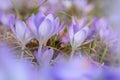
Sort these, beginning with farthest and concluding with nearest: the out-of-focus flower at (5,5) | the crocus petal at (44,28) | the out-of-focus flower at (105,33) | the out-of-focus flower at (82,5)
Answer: the out-of-focus flower at (82,5)
the out-of-focus flower at (5,5)
the out-of-focus flower at (105,33)
the crocus petal at (44,28)

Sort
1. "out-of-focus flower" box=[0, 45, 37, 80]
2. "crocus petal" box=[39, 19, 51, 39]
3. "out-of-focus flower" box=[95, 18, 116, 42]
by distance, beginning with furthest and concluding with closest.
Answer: "out-of-focus flower" box=[95, 18, 116, 42]
"crocus petal" box=[39, 19, 51, 39]
"out-of-focus flower" box=[0, 45, 37, 80]

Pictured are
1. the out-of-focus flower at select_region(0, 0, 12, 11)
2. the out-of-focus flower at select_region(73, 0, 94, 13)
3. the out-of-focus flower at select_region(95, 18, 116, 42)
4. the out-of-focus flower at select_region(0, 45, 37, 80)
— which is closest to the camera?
the out-of-focus flower at select_region(0, 45, 37, 80)

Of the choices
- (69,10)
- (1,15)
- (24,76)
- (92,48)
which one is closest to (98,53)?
(92,48)

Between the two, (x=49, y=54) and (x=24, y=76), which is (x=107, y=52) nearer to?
(x=49, y=54)

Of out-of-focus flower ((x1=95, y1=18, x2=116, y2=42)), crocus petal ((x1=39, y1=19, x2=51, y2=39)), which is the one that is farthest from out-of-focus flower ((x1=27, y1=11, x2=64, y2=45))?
out-of-focus flower ((x1=95, y1=18, x2=116, y2=42))

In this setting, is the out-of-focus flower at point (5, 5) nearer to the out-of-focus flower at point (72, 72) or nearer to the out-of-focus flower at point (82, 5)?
the out-of-focus flower at point (82, 5)

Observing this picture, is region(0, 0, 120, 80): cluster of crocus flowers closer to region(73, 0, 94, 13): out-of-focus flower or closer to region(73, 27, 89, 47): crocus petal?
region(73, 27, 89, 47): crocus petal

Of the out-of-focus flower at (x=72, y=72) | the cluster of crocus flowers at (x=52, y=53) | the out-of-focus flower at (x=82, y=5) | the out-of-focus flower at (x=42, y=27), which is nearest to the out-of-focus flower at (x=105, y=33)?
the cluster of crocus flowers at (x=52, y=53)

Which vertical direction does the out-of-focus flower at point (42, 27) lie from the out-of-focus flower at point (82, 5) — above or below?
below

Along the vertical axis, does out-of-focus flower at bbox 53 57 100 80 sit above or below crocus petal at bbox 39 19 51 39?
below

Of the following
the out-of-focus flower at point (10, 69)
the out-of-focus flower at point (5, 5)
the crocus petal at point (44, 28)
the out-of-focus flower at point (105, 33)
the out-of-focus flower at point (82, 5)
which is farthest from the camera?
the out-of-focus flower at point (82, 5)

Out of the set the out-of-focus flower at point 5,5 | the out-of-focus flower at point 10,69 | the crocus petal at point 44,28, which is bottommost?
the out-of-focus flower at point 10,69

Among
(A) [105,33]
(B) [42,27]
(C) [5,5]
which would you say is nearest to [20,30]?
(B) [42,27]
